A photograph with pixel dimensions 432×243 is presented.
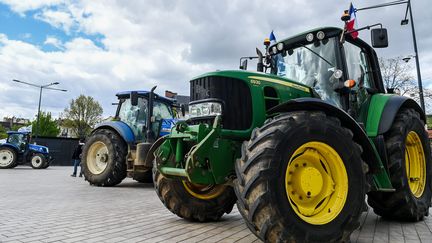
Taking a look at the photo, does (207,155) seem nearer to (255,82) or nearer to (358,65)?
(255,82)

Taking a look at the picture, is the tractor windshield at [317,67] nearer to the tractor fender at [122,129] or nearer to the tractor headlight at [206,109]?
the tractor headlight at [206,109]

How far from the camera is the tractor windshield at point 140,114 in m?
10.8

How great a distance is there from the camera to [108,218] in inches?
207

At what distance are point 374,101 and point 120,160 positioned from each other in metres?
7.00

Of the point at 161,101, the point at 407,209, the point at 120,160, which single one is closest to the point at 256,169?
the point at 407,209

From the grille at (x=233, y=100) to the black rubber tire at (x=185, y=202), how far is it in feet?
4.29

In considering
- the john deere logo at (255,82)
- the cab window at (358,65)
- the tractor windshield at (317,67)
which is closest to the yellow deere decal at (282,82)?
the john deere logo at (255,82)

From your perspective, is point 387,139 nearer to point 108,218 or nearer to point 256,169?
point 256,169

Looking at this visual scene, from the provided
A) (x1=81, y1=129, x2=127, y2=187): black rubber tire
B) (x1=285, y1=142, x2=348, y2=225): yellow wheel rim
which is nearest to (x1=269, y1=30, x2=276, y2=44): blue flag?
(x1=285, y1=142, x2=348, y2=225): yellow wheel rim

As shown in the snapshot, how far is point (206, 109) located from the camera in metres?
4.26

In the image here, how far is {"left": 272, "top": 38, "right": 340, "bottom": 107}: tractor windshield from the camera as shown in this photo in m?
4.96

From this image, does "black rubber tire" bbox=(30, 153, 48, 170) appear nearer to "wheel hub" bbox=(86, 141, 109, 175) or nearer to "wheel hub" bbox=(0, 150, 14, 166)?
"wheel hub" bbox=(0, 150, 14, 166)

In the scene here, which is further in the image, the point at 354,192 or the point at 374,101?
the point at 374,101

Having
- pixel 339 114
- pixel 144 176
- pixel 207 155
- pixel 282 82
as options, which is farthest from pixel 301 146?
pixel 144 176
